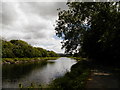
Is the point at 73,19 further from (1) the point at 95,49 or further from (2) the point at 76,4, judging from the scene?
(1) the point at 95,49

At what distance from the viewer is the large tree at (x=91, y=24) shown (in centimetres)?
1021

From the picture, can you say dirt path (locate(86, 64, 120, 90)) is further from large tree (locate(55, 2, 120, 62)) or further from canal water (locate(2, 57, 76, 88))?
canal water (locate(2, 57, 76, 88))

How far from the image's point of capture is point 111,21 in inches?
→ 397

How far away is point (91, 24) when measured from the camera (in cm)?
1506

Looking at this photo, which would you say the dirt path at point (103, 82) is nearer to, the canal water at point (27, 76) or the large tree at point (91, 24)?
the large tree at point (91, 24)

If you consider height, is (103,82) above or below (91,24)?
below

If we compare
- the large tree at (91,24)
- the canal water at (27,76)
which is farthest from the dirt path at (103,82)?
the canal water at (27,76)

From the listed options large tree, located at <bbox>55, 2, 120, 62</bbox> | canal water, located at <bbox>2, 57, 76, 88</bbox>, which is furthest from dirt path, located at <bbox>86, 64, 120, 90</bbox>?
canal water, located at <bbox>2, 57, 76, 88</bbox>

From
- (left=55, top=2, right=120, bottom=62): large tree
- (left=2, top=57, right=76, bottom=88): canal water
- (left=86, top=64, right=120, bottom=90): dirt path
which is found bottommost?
(left=2, top=57, right=76, bottom=88): canal water

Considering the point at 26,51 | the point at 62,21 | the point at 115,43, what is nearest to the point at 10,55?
the point at 26,51

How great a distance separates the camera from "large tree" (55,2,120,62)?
1021 centimetres

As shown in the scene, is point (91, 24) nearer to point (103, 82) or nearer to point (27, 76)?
point (103, 82)

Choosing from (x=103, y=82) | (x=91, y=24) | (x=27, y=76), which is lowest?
(x=27, y=76)

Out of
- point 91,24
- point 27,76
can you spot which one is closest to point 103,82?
point 91,24
